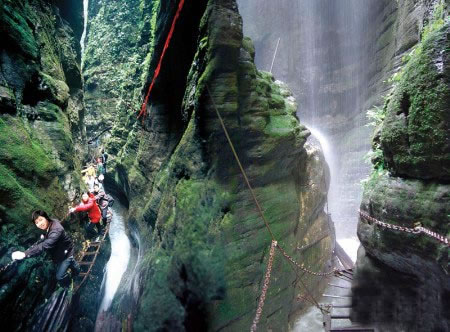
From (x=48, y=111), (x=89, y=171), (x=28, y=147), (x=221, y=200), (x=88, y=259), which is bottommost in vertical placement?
(x=88, y=259)

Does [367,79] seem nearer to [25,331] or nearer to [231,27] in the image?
[231,27]

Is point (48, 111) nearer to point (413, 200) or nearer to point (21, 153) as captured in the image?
point (21, 153)

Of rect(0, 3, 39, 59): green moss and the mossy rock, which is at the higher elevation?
rect(0, 3, 39, 59): green moss

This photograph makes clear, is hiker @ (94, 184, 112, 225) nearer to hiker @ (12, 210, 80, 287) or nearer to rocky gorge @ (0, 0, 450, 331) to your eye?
rocky gorge @ (0, 0, 450, 331)

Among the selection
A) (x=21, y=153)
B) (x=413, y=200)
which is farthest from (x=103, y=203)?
(x=413, y=200)

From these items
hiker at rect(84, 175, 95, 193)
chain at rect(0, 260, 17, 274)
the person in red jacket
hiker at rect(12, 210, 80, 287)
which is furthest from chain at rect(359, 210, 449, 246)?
hiker at rect(84, 175, 95, 193)

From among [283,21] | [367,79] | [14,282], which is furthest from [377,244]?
[283,21]
